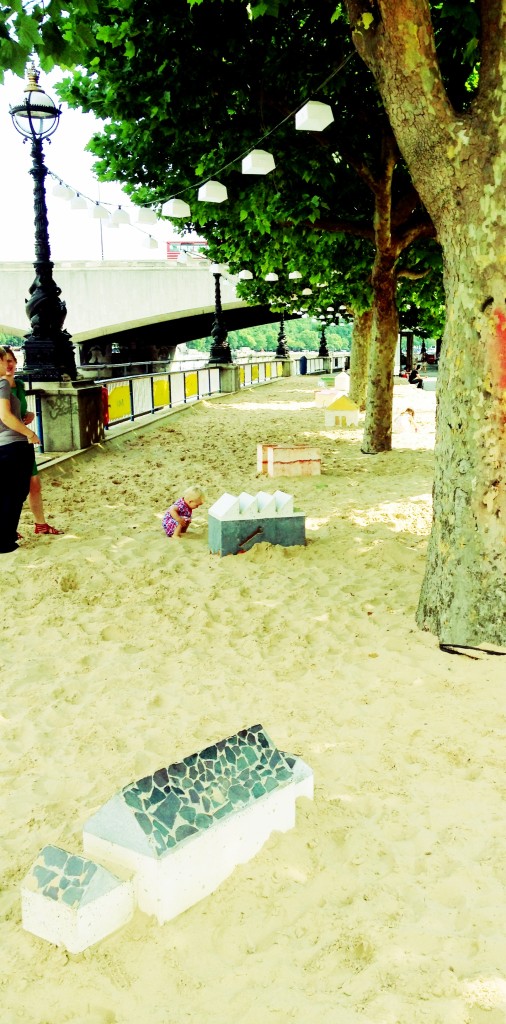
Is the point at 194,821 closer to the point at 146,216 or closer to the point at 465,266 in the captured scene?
the point at 465,266

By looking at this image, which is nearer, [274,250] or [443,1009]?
[443,1009]

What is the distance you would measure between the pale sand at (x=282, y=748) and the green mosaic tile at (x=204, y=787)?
29cm

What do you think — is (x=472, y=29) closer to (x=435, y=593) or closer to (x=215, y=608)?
(x=435, y=593)

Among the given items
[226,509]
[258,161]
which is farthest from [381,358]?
[226,509]

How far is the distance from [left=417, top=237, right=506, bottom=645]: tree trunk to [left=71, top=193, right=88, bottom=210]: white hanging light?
413 inches

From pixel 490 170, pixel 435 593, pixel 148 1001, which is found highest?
pixel 490 170

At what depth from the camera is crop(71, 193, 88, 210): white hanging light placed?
529 inches

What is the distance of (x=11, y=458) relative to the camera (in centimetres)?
685

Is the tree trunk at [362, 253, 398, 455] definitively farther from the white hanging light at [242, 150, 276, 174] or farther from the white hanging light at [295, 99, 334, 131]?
the white hanging light at [295, 99, 334, 131]

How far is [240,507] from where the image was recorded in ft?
24.0

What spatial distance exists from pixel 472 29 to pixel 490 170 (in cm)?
278

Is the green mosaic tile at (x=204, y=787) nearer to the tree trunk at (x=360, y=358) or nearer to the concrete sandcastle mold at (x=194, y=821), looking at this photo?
the concrete sandcastle mold at (x=194, y=821)

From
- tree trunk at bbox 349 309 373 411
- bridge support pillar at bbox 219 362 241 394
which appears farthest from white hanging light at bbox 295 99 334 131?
bridge support pillar at bbox 219 362 241 394

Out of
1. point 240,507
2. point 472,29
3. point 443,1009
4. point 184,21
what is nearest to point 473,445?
point 240,507
